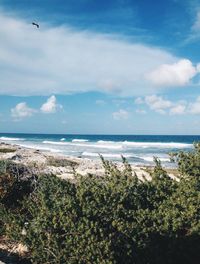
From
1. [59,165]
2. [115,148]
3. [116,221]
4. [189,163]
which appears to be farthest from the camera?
[115,148]

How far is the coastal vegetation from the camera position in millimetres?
7594

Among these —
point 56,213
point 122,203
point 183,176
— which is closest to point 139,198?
point 122,203

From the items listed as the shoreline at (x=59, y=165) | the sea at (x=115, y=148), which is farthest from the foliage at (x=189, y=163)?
the shoreline at (x=59, y=165)

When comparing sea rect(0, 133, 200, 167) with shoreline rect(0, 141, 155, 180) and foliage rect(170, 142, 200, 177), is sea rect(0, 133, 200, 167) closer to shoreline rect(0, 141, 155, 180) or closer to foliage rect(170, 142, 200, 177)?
shoreline rect(0, 141, 155, 180)

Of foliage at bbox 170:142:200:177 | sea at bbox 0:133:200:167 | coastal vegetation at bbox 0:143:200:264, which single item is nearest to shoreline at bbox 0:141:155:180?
sea at bbox 0:133:200:167

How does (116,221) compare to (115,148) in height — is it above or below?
above

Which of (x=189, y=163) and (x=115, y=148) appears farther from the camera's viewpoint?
(x=115, y=148)

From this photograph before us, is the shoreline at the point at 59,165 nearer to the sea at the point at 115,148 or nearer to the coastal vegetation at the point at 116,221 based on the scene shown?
the sea at the point at 115,148

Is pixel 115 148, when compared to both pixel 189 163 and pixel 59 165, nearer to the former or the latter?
pixel 59 165

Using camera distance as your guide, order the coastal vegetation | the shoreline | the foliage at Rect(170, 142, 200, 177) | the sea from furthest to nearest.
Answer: the sea, the shoreline, the foliage at Rect(170, 142, 200, 177), the coastal vegetation

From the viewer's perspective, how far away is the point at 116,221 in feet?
25.7

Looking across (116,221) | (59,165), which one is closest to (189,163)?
(116,221)

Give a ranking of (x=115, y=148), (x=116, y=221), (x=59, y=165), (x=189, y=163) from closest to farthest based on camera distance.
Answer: (x=116, y=221) → (x=189, y=163) → (x=59, y=165) → (x=115, y=148)

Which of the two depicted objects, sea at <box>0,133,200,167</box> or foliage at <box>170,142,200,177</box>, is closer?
foliage at <box>170,142,200,177</box>
